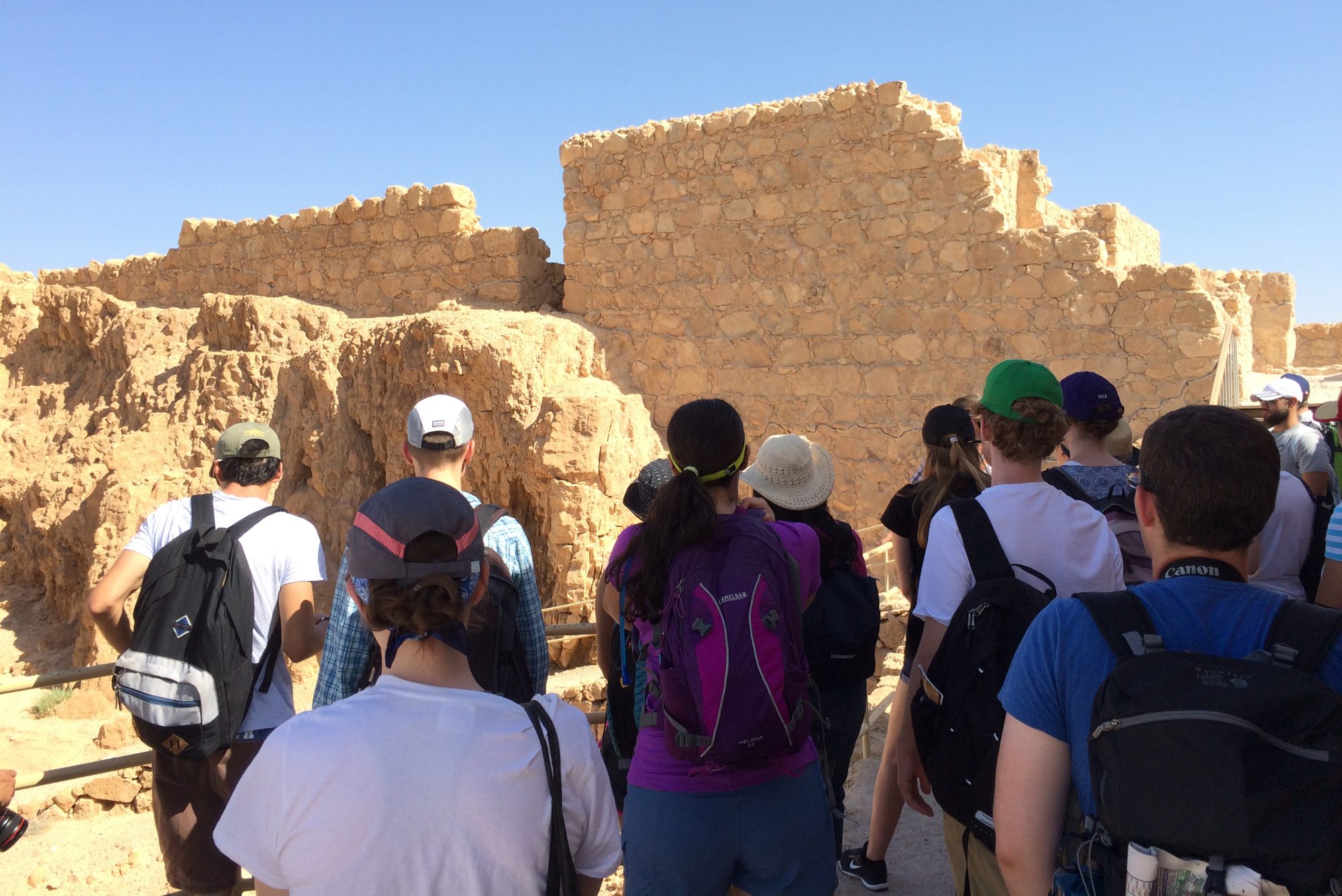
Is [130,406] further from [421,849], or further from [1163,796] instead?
[1163,796]

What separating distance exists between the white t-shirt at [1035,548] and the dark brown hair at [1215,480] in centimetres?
70

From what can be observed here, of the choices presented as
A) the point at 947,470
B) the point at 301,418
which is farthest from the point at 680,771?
the point at 301,418

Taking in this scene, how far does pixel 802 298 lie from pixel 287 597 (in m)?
5.78

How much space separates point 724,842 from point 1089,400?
6.34 feet

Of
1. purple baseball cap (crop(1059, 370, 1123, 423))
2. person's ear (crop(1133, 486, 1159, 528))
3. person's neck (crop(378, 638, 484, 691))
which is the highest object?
purple baseball cap (crop(1059, 370, 1123, 423))

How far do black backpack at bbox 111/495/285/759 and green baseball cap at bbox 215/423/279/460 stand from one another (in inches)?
11.4

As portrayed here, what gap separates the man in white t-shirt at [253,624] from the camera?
3078mm

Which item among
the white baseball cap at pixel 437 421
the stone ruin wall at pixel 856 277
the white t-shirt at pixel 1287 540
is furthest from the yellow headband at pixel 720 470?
the stone ruin wall at pixel 856 277

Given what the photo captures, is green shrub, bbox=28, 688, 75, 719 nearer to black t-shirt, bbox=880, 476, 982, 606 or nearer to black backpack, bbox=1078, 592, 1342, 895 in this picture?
black t-shirt, bbox=880, 476, 982, 606

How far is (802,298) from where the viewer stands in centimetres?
805

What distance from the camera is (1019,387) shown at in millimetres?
2604

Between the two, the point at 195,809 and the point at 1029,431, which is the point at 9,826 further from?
the point at 1029,431

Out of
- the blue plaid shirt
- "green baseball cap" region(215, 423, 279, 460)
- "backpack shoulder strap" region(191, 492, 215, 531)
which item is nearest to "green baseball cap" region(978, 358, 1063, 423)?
the blue plaid shirt

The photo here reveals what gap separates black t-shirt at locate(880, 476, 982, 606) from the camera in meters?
3.35
